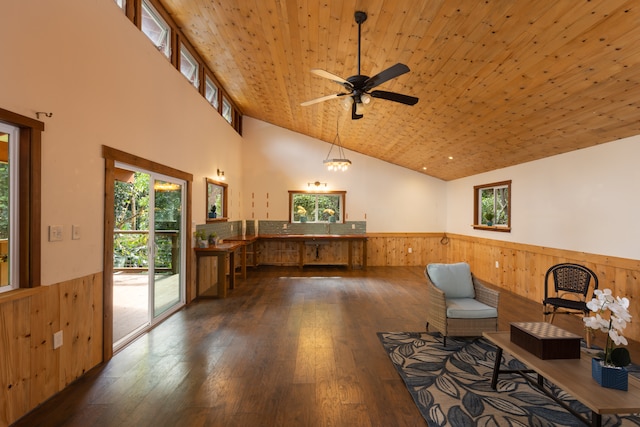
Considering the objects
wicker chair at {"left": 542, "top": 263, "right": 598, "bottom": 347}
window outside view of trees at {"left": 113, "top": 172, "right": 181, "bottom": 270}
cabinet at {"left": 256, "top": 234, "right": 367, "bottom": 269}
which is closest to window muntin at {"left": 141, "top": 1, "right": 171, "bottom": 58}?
window outside view of trees at {"left": 113, "top": 172, "right": 181, "bottom": 270}

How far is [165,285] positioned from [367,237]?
17.1 feet

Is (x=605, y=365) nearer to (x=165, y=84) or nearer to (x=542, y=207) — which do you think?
(x=542, y=207)

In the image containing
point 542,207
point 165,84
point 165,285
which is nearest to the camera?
point 165,84

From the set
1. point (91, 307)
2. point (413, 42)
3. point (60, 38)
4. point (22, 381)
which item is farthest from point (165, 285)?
point (413, 42)

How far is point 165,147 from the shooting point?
14.0 feet

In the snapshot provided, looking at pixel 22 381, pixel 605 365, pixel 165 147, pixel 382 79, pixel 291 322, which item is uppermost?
pixel 382 79

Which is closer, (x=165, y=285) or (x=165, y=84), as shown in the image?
(x=165, y=84)

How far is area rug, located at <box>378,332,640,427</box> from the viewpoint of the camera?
2.27 metres

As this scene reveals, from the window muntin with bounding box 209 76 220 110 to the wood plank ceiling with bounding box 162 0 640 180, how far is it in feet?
0.96

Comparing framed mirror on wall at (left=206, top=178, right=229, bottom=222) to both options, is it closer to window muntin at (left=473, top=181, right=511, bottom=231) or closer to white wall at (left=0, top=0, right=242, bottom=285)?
white wall at (left=0, top=0, right=242, bottom=285)

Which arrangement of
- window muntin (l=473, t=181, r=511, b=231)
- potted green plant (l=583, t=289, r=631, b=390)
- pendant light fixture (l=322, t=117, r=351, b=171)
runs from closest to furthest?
1. potted green plant (l=583, t=289, r=631, b=390)
2. window muntin (l=473, t=181, r=511, b=231)
3. pendant light fixture (l=322, t=117, r=351, b=171)

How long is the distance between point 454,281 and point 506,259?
2.96m

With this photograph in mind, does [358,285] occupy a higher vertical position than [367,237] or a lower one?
lower

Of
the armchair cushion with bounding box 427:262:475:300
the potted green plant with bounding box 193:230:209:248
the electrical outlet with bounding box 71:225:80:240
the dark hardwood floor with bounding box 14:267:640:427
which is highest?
the electrical outlet with bounding box 71:225:80:240
